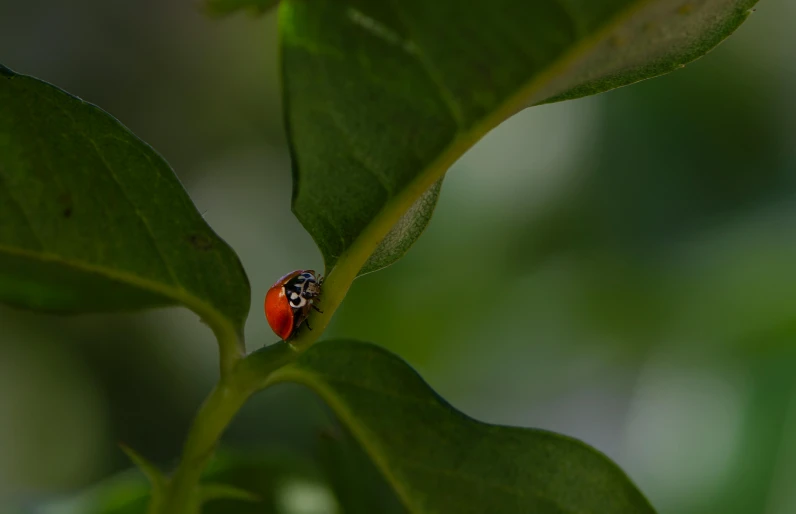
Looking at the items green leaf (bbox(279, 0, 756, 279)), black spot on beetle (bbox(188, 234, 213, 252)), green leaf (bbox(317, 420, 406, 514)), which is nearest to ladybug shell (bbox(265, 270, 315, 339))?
green leaf (bbox(317, 420, 406, 514))

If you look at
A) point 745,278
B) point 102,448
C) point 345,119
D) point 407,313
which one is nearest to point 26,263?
point 345,119

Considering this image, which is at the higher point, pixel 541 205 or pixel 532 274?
pixel 541 205

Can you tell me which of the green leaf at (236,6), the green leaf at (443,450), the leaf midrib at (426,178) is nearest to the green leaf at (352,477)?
the green leaf at (443,450)

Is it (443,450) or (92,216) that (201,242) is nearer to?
(92,216)

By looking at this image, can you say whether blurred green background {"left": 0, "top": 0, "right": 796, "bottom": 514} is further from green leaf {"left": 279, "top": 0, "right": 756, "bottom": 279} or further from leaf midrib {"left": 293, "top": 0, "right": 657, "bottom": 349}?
green leaf {"left": 279, "top": 0, "right": 756, "bottom": 279}

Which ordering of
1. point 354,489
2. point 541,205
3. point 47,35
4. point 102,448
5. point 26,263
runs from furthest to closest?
point 47,35 < point 102,448 < point 541,205 < point 354,489 < point 26,263

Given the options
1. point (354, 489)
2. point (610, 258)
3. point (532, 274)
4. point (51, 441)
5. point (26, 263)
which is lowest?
point (51, 441)

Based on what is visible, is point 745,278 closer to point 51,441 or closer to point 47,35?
point 51,441
